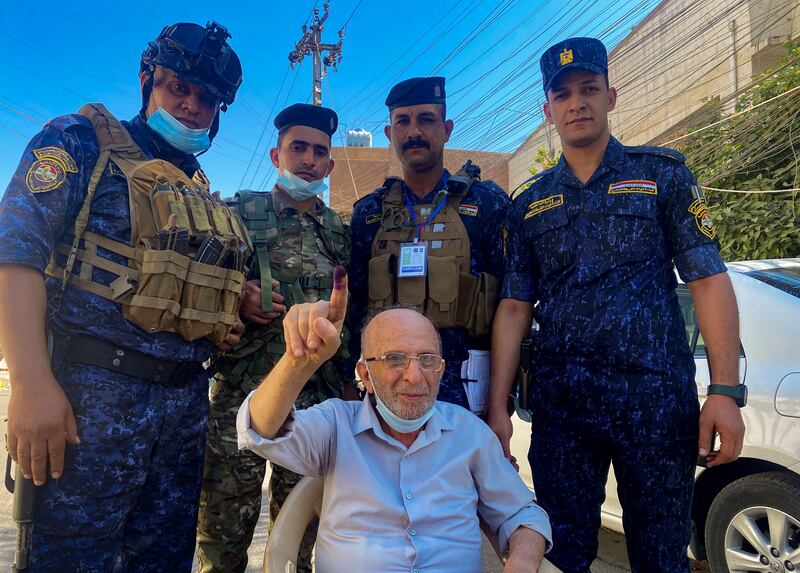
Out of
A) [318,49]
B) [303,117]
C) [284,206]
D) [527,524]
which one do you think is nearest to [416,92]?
[303,117]

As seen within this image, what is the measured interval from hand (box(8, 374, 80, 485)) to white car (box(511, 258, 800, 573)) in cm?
264

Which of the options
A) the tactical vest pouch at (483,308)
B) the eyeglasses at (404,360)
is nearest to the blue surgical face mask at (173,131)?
the eyeglasses at (404,360)

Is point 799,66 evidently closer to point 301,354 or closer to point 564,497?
point 564,497

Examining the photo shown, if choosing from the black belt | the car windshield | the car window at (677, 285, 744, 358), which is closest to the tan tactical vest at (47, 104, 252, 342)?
the black belt

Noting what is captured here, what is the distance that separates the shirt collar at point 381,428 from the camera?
1.66 meters

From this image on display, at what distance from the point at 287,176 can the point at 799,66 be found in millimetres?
6247

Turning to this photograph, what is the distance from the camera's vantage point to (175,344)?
1.88 metres

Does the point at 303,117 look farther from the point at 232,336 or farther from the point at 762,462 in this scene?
the point at 762,462

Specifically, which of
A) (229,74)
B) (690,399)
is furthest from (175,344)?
(690,399)

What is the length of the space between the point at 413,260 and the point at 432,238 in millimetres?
148

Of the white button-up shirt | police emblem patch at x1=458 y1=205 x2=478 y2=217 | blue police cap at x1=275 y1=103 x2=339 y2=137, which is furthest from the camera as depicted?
blue police cap at x1=275 y1=103 x2=339 y2=137

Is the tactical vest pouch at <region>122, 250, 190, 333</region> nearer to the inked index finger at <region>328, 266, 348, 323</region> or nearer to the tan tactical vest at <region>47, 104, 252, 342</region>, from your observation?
the tan tactical vest at <region>47, 104, 252, 342</region>

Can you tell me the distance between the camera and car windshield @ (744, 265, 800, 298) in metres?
2.59

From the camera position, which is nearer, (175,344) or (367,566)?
(367,566)
